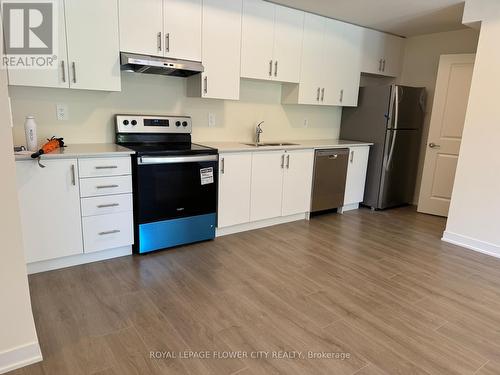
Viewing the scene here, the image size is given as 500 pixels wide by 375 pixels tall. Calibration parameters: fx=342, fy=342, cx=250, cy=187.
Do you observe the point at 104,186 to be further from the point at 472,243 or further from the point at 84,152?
the point at 472,243

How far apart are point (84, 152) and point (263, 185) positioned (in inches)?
69.3

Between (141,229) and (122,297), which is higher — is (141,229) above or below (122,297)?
above

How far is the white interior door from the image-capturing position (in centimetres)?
418

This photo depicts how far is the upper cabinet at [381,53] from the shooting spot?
4512 millimetres

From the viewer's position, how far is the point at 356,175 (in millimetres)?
4496

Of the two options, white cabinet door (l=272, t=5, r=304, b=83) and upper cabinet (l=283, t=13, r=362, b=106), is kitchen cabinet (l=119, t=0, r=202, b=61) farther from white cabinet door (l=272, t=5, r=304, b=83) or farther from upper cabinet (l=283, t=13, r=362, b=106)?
upper cabinet (l=283, t=13, r=362, b=106)

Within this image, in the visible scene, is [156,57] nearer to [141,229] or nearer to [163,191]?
[163,191]

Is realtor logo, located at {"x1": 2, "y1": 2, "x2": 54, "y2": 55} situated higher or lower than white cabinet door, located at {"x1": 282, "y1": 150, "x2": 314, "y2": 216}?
higher

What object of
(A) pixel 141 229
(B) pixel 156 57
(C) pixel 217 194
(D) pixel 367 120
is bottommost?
(A) pixel 141 229

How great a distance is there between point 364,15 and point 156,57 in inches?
96.8

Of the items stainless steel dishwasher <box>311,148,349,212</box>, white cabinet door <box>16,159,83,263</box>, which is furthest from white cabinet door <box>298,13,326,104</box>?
white cabinet door <box>16,159,83,263</box>

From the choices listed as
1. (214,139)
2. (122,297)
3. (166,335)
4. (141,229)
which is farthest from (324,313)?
(214,139)

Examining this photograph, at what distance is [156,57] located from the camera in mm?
2963

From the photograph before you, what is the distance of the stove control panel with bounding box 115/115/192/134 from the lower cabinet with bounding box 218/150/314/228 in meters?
0.55
